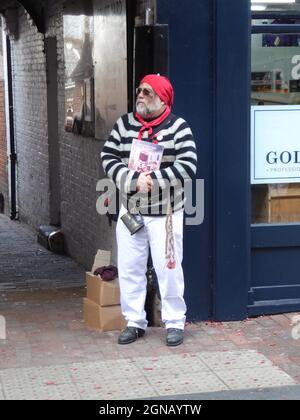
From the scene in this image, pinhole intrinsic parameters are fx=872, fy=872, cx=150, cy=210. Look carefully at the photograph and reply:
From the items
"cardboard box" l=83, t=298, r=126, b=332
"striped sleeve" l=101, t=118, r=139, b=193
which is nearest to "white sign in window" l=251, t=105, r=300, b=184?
"striped sleeve" l=101, t=118, r=139, b=193

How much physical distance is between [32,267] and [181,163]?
4.26 meters

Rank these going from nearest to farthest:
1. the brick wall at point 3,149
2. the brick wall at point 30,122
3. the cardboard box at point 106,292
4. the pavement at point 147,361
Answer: the pavement at point 147,361 → the cardboard box at point 106,292 → the brick wall at point 30,122 → the brick wall at point 3,149

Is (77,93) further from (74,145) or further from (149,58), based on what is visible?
(149,58)

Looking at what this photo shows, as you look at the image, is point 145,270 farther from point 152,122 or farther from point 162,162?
point 152,122

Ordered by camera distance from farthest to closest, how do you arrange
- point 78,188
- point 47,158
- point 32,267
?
1. point 47,158
2. point 32,267
3. point 78,188

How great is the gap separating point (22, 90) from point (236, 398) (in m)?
8.61

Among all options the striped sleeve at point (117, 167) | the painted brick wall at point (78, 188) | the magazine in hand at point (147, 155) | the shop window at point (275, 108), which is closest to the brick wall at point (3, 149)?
the painted brick wall at point (78, 188)

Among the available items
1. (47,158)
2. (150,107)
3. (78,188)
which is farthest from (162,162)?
(47,158)

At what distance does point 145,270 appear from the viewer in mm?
6180

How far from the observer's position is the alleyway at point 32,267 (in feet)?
28.3

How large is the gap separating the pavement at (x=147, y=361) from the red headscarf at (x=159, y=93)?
1504mm

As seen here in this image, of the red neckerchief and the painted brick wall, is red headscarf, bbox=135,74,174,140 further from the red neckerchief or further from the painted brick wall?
the painted brick wall

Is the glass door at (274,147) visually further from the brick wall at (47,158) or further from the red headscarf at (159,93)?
the brick wall at (47,158)
